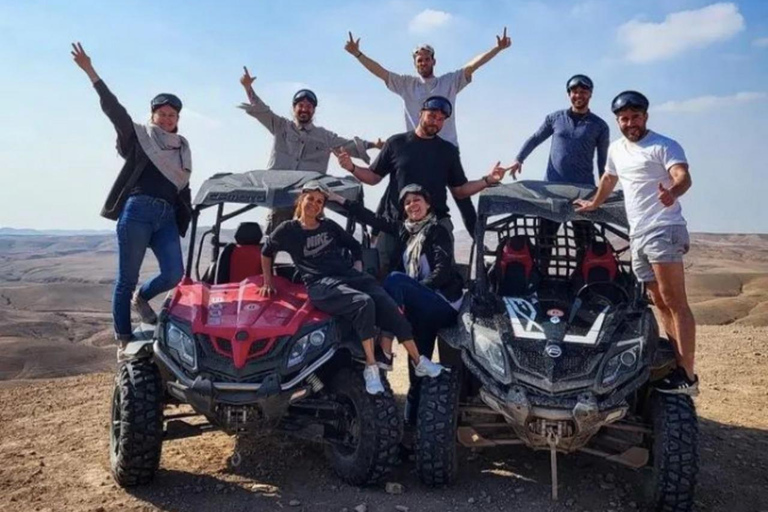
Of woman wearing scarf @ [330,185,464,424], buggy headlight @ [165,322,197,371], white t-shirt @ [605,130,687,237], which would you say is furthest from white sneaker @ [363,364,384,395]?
white t-shirt @ [605,130,687,237]

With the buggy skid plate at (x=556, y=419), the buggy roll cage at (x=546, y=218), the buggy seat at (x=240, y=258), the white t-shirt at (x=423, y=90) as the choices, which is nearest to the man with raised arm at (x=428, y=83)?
the white t-shirt at (x=423, y=90)

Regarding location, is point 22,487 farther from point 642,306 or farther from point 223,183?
point 642,306

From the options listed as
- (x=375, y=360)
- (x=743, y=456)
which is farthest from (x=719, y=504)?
(x=375, y=360)

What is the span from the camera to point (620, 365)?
476 centimetres

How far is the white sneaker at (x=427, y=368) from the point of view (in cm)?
517

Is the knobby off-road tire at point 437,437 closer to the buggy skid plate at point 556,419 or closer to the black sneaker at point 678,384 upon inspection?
the buggy skid plate at point 556,419

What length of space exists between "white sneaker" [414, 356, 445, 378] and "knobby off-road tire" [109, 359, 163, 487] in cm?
194

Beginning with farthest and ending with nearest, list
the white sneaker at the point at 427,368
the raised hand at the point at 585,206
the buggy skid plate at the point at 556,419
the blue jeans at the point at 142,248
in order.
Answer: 1. the blue jeans at the point at 142,248
2. the raised hand at the point at 585,206
3. the white sneaker at the point at 427,368
4. the buggy skid plate at the point at 556,419

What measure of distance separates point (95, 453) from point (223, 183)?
8.89 ft

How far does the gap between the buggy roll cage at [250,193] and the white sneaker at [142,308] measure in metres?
0.47

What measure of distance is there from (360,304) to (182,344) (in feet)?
4.35

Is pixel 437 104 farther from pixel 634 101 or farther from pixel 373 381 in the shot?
pixel 373 381

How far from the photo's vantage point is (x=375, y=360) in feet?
17.3

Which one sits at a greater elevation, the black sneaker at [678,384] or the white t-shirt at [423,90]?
the white t-shirt at [423,90]
